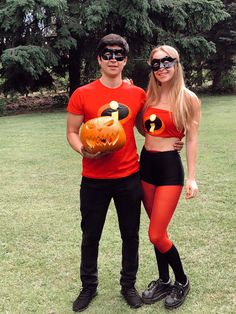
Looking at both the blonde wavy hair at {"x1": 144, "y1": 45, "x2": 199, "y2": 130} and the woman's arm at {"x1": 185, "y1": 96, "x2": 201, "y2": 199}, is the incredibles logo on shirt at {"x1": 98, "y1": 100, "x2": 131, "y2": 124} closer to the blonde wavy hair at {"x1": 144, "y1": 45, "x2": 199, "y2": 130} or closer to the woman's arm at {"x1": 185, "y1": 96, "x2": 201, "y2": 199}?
the blonde wavy hair at {"x1": 144, "y1": 45, "x2": 199, "y2": 130}

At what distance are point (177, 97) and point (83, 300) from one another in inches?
66.4

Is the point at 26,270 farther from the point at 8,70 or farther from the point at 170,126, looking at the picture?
the point at 8,70

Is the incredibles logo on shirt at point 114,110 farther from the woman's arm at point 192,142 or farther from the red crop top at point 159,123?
the woman's arm at point 192,142

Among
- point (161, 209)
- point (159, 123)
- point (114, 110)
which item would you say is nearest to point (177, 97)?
point (159, 123)

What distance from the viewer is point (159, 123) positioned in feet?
10.8

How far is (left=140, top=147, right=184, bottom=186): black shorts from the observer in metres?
3.32

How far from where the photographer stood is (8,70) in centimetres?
1811

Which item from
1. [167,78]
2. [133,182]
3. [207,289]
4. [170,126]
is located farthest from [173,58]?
[207,289]

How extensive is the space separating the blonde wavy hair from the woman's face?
0.03 m

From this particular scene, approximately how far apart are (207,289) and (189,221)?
168 cm

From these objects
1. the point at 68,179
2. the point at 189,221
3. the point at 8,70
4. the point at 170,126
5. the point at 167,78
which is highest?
the point at 167,78

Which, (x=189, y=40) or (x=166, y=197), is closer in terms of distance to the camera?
(x=166, y=197)

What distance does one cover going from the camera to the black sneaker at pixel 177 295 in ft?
11.4

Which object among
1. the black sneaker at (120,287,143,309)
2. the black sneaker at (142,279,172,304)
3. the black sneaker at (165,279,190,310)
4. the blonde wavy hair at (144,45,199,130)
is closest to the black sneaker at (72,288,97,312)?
the black sneaker at (120,287,143,309)
